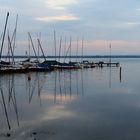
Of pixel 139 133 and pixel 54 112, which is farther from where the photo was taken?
pixel 54 112

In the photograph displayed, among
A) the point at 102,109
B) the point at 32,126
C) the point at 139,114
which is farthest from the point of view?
the point at 102,109

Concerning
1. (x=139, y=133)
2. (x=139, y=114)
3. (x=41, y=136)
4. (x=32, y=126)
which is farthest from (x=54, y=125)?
(x=139, y=114)

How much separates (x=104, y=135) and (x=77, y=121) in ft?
14.6

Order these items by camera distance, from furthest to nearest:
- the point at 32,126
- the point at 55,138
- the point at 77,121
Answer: the point at 77,121 < the point at 32,126 < the point at 55,138

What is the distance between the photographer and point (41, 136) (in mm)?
19672

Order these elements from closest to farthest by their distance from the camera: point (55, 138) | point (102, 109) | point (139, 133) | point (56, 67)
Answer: point (55, 138)
point (139, 133)
point (102, 109)
point (56, 67)

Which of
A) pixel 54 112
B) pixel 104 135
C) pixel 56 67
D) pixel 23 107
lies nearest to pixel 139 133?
pixel 104 135

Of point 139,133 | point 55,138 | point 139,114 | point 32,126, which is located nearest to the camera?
point 55,138

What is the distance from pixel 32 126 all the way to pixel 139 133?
6.00 meters

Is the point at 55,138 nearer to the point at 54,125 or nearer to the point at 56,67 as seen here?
Answer: the point at 54,125

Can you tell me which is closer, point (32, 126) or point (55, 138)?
point (55, 138)

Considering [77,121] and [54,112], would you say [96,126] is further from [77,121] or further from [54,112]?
[54,112]

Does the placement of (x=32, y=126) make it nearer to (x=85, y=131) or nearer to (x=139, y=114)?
(x=85, y=131)

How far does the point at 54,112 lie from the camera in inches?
1107
